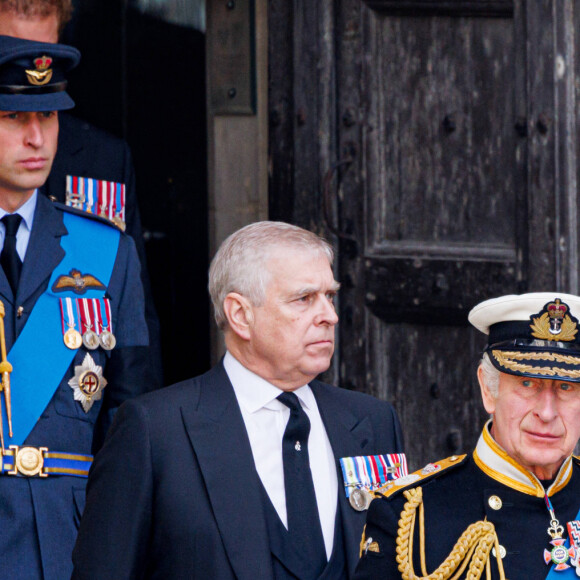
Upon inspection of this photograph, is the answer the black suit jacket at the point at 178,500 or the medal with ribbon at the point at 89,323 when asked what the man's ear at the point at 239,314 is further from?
the medal with ribbon at the point at 89,323

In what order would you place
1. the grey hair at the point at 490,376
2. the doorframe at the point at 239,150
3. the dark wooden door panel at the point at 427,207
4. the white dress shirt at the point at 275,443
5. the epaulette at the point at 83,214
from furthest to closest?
the doorframe at the point at 239,150 < the dark wooden door panel at the point at 427,207 < the epaulette at the point at 83,214 < the white dress shirt at the point at 275,443 < the grey hair at the point at 490,376

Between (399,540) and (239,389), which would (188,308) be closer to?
(239,389)

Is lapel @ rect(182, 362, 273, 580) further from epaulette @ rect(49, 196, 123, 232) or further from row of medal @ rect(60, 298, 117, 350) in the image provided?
epaulette @ rect(49, 196, 123, 232)

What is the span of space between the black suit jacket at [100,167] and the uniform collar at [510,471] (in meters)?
1.77

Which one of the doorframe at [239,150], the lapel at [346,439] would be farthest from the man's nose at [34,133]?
the doorframe at [239,150]

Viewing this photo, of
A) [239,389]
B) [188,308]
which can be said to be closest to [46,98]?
[239,389]

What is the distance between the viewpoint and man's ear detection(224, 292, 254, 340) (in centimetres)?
336

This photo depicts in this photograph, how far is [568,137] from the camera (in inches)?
167

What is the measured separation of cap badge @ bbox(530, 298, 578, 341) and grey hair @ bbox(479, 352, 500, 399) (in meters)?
0.11

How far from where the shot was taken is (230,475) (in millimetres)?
3242

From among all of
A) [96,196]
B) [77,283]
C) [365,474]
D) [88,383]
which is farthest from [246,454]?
[96,196]

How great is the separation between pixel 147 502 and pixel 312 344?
1.64 feet

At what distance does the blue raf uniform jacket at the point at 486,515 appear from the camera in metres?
2.96

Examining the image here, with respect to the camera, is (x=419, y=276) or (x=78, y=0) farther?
(x=78, y=0)
